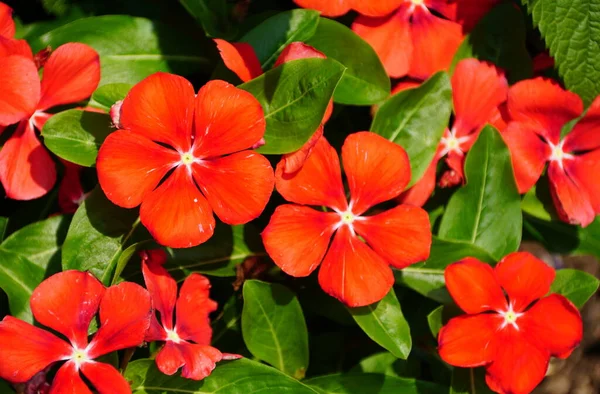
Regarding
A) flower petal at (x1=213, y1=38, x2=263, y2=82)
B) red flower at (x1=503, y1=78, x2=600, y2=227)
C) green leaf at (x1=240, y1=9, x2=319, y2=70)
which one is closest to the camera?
flower petal at (x1=213, y1=38, x2=263, y2=82)

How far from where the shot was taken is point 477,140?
1450 mm

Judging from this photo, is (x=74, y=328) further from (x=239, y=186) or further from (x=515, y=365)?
(x=515, y=365)

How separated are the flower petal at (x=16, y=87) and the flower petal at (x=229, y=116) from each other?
276mm

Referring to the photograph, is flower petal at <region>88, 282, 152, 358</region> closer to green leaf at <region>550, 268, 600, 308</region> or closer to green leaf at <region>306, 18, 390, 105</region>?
green leaf at <region>306, 18, 390, 105</region>

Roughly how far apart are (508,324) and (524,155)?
308mm

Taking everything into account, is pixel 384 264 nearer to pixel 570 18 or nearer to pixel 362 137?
pixel 362 137

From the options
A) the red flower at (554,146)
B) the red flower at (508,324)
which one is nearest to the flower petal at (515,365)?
the red flower at (508,324)

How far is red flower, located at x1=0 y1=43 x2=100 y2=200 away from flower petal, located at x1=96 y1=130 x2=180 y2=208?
0.67 ft

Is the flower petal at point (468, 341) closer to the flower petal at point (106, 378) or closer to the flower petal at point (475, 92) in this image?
the flower petal at point (475, 92)

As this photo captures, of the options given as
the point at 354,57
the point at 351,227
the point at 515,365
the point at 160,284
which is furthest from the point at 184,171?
the point at 515,365

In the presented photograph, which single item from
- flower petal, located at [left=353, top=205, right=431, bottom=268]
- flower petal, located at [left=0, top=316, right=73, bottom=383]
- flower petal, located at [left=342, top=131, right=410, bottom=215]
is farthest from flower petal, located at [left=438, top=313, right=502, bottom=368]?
flower petal, located at [left=0, top=316, right=73, bottom=383]

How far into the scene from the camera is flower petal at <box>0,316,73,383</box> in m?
1.20

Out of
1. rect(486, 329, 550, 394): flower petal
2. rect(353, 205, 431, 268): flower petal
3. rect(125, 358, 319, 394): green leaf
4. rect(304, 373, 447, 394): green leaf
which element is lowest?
rect(304, 373, 447, 394): green leaf

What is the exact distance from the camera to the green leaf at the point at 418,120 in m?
1.45
